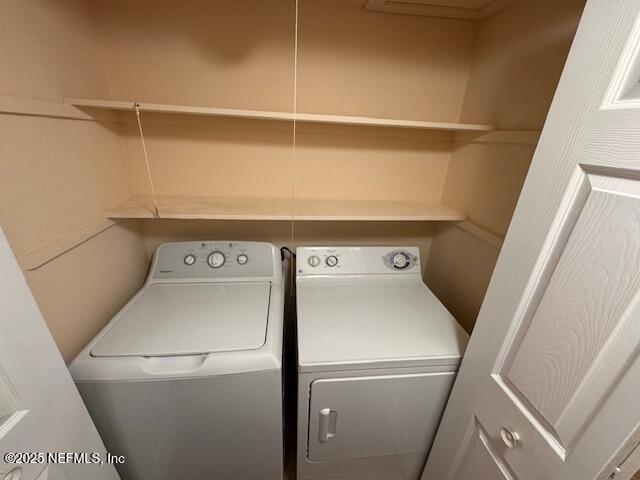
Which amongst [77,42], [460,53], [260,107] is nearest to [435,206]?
[460,53]

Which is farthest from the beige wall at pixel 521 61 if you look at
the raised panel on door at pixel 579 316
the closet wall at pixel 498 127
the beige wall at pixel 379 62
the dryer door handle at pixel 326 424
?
the dryer door handle at pixel 326 424

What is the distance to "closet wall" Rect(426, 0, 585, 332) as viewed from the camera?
0.96m

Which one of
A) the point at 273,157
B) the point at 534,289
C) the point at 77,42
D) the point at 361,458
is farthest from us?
the point at 273,157

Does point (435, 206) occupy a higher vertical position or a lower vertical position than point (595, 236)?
lower

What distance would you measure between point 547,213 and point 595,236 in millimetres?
103

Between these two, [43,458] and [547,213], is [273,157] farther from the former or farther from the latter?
[43,458]

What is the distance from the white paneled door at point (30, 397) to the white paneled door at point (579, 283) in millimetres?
1136

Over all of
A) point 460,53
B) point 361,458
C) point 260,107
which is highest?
point 460,53

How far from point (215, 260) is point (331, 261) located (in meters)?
0.59

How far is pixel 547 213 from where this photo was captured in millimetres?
617

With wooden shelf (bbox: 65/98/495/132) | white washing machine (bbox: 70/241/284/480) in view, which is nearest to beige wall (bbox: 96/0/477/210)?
wooden shelf (bbox: 65/98/495/132)

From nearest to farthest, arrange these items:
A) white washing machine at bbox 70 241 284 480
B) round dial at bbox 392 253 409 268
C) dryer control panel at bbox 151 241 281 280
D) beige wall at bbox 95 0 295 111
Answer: white washing machine at bbox 70 241 284 480 → beige wall at bbox 95 0 295 111 → dryer control panel at bbox 151 241 281 280 → round dial at bbox 392 253 409 268

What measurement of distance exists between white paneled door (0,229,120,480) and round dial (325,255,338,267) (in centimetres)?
103

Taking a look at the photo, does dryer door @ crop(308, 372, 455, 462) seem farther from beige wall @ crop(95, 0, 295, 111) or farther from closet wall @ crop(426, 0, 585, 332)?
beige wall @ crop(95, 0, 295, 111)
